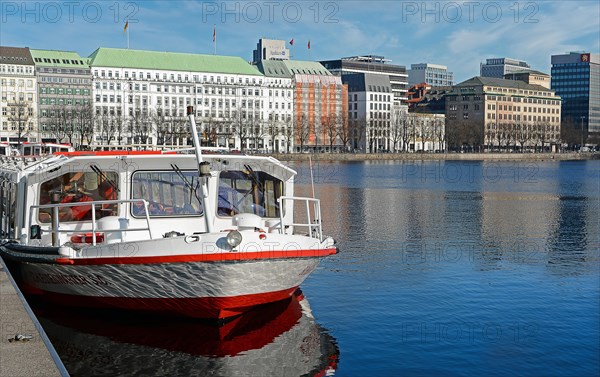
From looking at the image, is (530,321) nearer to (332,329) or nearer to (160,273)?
(332,329)

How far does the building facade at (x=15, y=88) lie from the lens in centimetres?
14100

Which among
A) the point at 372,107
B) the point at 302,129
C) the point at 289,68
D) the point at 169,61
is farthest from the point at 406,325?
the point at 372,107

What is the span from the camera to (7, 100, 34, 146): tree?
13462cm

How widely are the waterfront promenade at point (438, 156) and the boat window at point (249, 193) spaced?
112681 millimetres

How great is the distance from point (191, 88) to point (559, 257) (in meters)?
136

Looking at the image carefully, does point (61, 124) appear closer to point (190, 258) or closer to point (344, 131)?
point (344, 131)

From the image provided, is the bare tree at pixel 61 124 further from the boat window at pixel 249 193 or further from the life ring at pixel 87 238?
the life ring at pixel 87 238

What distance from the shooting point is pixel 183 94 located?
163125mm

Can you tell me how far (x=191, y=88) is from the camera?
158 metres

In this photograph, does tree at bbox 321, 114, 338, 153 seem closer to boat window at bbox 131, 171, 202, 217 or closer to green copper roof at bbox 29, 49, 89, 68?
green copper roof at bbox 29, 49, 89, 68

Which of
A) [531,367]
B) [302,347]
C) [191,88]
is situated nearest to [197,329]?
[302,347]

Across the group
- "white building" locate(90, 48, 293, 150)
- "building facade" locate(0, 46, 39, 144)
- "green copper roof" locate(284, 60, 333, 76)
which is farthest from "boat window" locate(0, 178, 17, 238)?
"green copper roof" locate(284, 60, 333, 76)

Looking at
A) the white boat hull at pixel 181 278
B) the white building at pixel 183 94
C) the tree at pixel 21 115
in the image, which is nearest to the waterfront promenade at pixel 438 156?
the white building at pixel 183 94

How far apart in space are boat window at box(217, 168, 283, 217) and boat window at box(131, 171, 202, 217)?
61cm
